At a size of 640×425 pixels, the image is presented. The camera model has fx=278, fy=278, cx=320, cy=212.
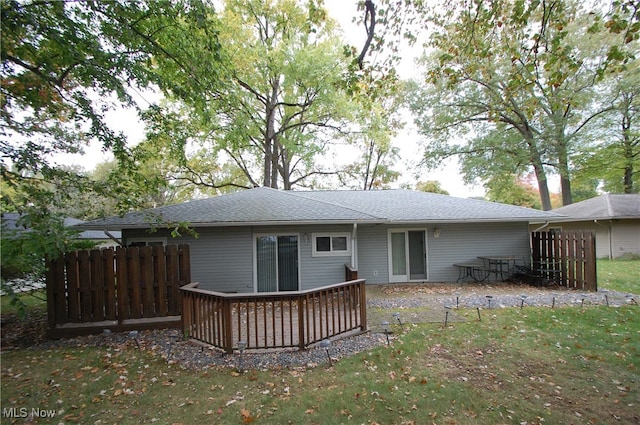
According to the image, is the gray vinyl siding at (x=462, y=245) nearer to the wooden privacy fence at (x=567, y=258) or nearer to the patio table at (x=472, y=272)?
the patio table at (x=472, y=272)

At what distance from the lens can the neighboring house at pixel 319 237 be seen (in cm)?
809

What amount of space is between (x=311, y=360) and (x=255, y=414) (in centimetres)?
138

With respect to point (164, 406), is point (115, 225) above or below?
above

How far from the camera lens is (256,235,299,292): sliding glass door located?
337 inches

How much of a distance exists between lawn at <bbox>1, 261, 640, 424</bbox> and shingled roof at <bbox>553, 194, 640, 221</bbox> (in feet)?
48.1

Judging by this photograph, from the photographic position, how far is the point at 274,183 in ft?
69.2

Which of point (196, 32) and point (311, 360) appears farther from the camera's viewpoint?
point (196, 32)

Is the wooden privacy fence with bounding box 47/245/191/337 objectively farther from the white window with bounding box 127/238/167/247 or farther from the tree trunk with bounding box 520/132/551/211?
the tree trunk with bounding box 520/132/551/211

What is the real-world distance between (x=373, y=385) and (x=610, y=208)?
68.1 ft

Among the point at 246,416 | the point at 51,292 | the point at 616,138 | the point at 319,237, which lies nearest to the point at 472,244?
the point at 319,237

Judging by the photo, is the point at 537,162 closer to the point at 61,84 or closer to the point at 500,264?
the point at 500,264

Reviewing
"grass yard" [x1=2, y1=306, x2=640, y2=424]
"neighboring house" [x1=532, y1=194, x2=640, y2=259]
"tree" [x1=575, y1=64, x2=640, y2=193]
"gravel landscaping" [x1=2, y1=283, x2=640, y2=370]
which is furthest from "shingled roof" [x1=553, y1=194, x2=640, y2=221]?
"grass yard" [x1=2, y1=306, x2=640, y2=424]

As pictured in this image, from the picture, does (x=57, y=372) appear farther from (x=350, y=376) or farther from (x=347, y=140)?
(x=347, y=140)

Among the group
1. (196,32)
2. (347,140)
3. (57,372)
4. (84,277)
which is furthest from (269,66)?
(57,372)
